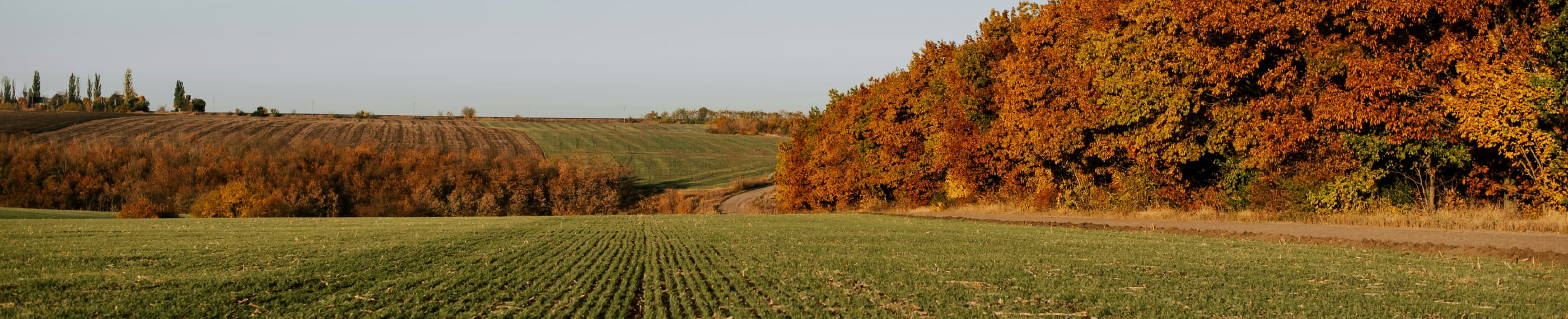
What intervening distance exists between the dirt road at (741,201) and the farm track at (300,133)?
798 inches

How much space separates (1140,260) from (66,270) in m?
15.2

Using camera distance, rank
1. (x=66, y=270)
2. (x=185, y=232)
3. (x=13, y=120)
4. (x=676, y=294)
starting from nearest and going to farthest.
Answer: (x=676, y=294) < (x=66, y=270) < (x=185, y=232) < (x=13, y=120)

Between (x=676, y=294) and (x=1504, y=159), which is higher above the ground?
(x=1504, y=159)

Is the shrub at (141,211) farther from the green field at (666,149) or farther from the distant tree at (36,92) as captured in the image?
the distant tree at (36,92)

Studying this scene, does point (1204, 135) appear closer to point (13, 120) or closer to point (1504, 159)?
point (1504, 159)

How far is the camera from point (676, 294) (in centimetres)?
991

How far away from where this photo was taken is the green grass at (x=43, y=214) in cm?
3522

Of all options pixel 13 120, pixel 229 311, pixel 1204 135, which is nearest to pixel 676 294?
pixel 229 311

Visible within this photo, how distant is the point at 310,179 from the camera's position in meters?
67.3

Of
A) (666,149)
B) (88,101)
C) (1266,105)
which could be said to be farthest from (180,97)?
(1266,105)

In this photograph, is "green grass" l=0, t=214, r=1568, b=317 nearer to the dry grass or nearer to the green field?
the dry grass

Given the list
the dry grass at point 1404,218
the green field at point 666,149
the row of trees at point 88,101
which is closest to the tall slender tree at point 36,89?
the row of trees at point 88,101

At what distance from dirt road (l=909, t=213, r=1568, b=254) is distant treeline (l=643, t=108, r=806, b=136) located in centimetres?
8801

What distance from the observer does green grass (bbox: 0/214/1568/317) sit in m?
8.72
